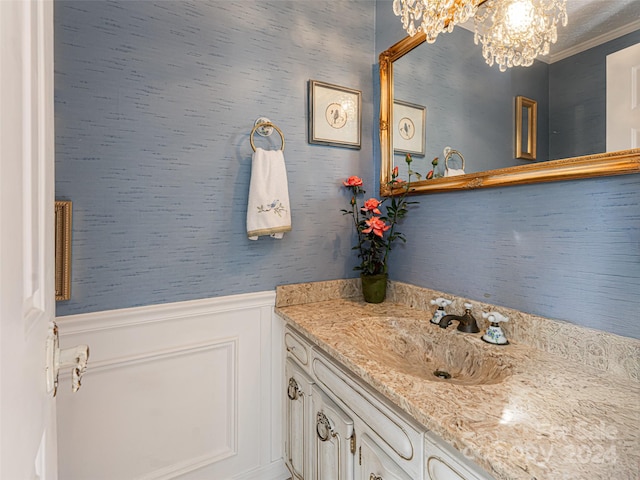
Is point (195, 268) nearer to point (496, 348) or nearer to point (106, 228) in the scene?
point (106, 228)

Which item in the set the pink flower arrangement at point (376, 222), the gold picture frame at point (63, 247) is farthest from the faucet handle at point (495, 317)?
the gold picture frame at point (63, 247)

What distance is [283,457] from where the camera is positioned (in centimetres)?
143

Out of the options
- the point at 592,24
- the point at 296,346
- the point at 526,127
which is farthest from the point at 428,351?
the point at 592,24

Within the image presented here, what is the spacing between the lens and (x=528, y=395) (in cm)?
69

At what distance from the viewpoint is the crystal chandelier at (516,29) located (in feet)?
3.05

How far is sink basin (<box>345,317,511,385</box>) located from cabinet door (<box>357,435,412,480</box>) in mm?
221

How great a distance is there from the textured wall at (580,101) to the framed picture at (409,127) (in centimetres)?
50

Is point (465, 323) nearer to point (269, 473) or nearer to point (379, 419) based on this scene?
point (379, 419)

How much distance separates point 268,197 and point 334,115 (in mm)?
555

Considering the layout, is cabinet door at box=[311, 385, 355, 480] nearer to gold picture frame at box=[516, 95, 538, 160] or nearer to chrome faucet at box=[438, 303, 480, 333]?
chrome faucet at box=[438, 303, 480, 333]

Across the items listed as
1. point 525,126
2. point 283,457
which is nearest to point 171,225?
point 283,457

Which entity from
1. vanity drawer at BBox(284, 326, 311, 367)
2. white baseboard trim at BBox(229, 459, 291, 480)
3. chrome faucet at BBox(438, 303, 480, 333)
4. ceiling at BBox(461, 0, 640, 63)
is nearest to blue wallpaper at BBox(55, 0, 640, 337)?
chrome faucet at BBox(438, 303, 480, 333)

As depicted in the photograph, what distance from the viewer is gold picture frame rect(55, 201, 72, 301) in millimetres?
1023

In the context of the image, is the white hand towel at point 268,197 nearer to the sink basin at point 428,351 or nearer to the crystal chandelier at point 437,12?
the sink basin at point 428,351
